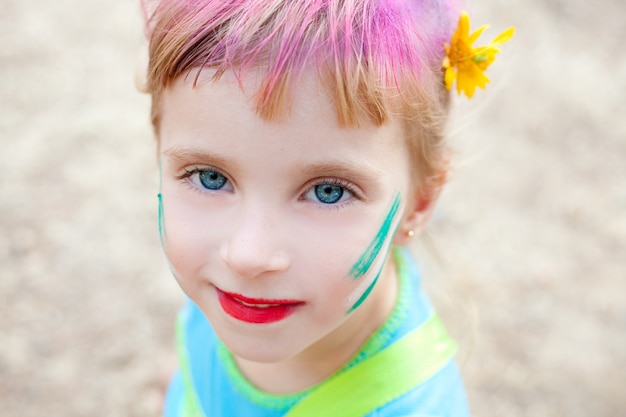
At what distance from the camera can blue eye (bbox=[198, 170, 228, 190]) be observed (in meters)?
1.25

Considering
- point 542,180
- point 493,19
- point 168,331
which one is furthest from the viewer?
point 493,19

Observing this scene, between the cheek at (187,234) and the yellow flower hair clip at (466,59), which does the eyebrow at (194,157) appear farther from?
the yellow flower hair clip at (466,59)

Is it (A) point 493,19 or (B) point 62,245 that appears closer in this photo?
(B) point 62,245

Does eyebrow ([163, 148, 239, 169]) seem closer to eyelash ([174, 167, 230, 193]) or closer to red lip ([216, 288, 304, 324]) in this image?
→ eyelash ([174, 167, 230, 193])

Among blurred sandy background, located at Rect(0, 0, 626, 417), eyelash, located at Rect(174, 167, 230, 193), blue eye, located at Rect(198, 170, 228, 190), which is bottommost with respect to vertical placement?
blue eye, located at Rect(198, 170, 228, 190)

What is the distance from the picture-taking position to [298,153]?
1151 millimetres

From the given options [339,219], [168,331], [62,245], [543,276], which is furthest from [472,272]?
[339,219]

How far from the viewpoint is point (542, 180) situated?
125 inches

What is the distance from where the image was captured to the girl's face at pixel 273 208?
3.79 feet

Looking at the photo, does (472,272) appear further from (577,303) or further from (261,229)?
(261,229)

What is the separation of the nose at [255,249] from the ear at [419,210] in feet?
1.16

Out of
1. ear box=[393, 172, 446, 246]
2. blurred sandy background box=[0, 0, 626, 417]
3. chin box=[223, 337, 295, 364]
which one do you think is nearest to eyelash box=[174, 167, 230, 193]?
chin box=[223, 337, 295, 364]

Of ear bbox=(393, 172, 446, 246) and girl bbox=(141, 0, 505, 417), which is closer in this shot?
girl bbox=(141, 0, 505, 417)

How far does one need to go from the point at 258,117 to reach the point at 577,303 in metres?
1.97
